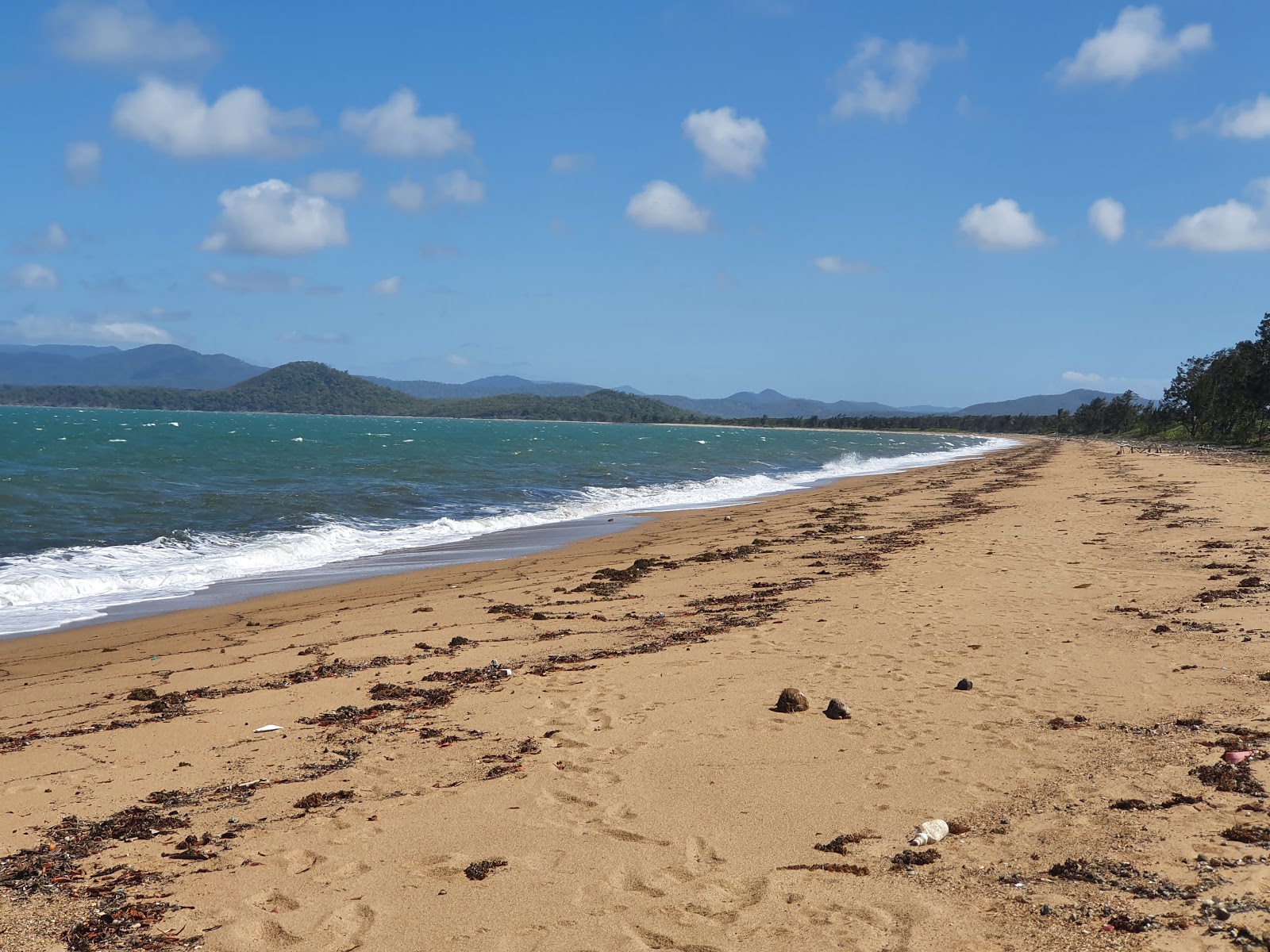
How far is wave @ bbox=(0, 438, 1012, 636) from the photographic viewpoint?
12766 mm

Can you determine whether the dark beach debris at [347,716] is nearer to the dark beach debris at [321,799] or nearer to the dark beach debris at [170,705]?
the dark beach debris at [170,705]

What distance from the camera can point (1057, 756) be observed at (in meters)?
5.35

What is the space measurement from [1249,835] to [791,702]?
2.95 metres

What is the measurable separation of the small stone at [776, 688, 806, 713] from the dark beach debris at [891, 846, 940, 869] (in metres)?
2.19

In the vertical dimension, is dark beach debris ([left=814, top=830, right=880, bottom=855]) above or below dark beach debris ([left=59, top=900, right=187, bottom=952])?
above

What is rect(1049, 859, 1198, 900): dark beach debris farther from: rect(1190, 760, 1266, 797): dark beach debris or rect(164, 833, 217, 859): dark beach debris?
rect(164, 833, 217, 859): dark beach debris

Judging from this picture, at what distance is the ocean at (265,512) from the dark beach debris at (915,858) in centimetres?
1146

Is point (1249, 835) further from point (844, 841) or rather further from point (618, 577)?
point (618, 577)

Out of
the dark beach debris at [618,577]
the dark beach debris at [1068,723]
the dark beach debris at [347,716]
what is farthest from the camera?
the dark beach debris at [618,577]

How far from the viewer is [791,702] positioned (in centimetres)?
643

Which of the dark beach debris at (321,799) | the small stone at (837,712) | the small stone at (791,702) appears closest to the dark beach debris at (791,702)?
the small stone at (791,702)

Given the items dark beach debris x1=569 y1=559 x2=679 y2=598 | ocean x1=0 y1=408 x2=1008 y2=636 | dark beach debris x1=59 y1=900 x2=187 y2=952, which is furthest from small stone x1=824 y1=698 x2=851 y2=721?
ocean x1=0 y1=408 x2=1008 y2=636

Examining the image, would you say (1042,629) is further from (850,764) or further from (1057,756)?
(850,764)

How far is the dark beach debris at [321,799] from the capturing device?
5.03m
